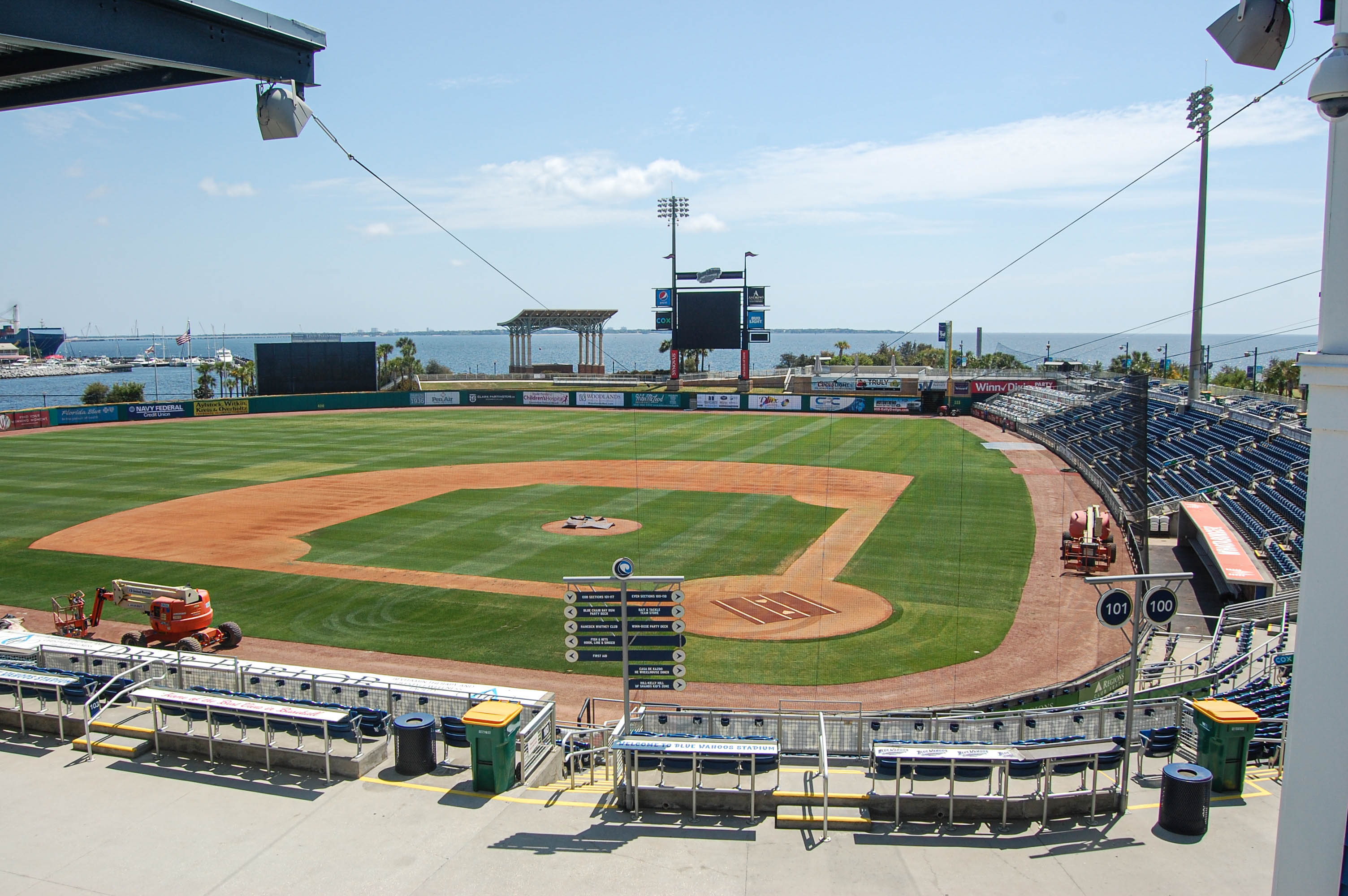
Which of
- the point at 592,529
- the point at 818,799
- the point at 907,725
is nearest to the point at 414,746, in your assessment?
the point at 818,799

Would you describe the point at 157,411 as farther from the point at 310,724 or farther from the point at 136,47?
the point at 136,47

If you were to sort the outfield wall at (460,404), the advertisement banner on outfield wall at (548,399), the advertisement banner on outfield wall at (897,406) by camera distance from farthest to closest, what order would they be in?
the advertisement banner on outfield wall at (548,399), the advertisement banner on outfield wall at (897,406), the outfield wall at (460,404)

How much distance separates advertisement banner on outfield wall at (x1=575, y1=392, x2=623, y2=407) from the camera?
82.0 m

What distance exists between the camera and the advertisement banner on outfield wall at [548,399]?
273ft

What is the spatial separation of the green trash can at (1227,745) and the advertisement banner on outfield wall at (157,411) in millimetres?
76042

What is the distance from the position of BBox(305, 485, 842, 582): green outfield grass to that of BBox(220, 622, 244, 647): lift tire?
22.2 ft

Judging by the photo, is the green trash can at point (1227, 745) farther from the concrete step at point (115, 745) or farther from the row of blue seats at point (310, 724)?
the concrete step at point (115, 745)

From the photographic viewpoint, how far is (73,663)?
14.4 m

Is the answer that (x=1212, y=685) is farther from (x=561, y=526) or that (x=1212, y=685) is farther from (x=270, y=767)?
(x=561, y=526)

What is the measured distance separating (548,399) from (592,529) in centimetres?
5301

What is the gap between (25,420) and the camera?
6362 cm

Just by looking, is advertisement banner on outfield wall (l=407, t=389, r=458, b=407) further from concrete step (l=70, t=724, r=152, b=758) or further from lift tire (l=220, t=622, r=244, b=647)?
concrete step (l=70, t=724, r=152, b=758)

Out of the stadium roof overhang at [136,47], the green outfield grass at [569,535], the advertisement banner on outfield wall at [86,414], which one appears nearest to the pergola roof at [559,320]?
the advertisement banner on outfield wall at [86,414]

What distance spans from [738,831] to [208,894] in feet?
17.2
